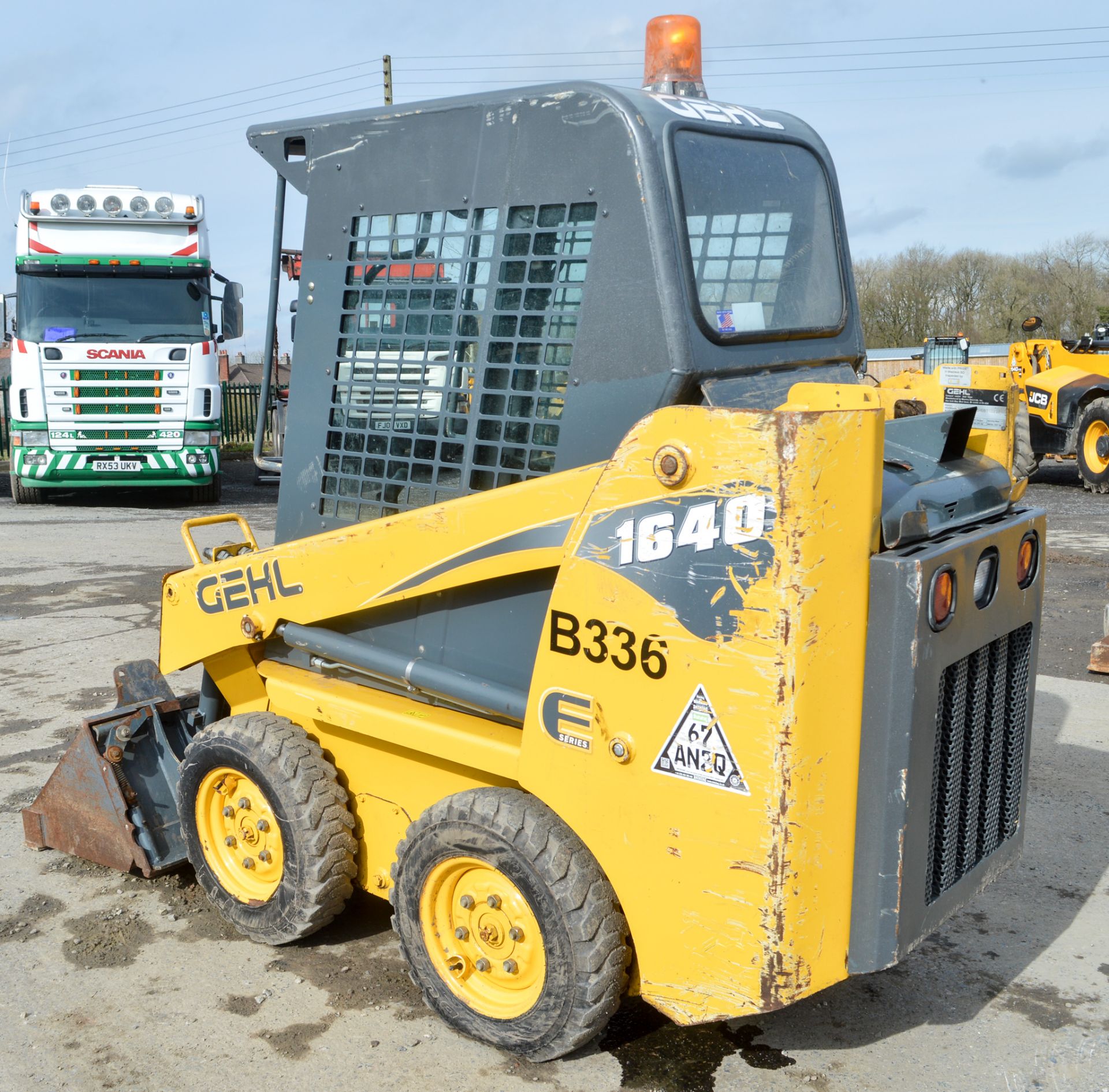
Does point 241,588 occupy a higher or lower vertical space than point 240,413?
lower

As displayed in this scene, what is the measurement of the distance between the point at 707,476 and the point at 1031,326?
46.7 ft

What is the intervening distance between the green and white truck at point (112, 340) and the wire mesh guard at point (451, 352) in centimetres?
1086

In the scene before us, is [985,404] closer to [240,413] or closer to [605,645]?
[605,645]

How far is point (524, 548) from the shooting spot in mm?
2887

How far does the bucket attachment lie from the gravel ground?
0.12 m

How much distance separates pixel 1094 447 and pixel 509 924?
15270 millimetres

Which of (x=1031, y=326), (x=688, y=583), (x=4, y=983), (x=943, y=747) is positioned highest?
(x=1031, y=326)

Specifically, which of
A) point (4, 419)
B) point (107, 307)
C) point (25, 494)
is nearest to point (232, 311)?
point (107, 307)

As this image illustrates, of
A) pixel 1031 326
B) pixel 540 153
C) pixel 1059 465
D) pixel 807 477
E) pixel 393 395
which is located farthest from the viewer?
pixel 1059 465

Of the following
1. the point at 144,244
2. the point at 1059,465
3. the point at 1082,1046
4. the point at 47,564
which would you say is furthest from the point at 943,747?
the point at 1059,465

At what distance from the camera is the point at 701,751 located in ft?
8.28

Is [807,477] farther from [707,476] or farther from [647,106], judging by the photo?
[647,106]

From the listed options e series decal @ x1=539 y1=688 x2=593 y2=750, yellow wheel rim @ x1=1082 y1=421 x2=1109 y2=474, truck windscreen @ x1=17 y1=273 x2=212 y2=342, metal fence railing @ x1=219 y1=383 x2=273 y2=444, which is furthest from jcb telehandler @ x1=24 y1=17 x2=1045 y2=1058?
metal fence railing @ x1=219 y1=383 x2=273 y2=444

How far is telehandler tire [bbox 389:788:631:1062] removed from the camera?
2.74 m
